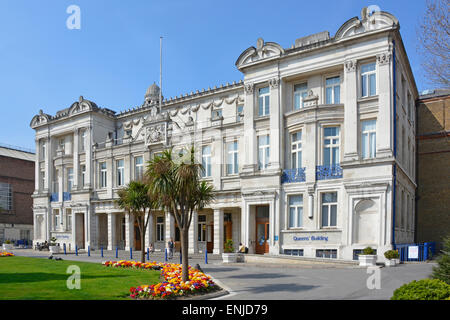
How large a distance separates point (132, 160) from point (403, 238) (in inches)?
1052

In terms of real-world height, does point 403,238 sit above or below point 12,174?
below

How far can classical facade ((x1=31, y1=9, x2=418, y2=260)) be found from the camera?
2769 centimetres

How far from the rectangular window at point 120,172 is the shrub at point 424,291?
37504mm

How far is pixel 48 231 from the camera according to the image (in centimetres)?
5050

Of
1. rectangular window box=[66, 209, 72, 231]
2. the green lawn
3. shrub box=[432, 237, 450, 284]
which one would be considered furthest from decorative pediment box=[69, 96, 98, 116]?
shrub box=[432, 237, 450, 284]

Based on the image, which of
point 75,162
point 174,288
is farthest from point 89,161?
point 174,288

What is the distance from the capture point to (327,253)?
2878cm

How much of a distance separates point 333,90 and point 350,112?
113 inches

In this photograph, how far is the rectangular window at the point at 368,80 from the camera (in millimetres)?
28766

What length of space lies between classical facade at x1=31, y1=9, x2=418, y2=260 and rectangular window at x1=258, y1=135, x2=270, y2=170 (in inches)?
3.1

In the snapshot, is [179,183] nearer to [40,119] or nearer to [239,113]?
[239,113]
